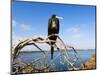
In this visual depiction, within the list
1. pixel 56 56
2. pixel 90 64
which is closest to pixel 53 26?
pixel 56 56

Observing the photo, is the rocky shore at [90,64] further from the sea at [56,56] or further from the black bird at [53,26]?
the black bird at [53,26]

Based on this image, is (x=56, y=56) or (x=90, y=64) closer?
(x=56, y=56)

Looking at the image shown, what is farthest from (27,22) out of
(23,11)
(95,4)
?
(95,4)

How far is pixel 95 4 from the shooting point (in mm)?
3338

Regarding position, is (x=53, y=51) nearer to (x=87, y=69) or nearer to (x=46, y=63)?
(x=46, y=63)

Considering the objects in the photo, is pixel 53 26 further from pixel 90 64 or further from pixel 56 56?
pixel 90 64

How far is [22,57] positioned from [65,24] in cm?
69

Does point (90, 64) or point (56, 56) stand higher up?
point (56, 56)

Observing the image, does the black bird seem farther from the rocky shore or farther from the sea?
the rocky shore

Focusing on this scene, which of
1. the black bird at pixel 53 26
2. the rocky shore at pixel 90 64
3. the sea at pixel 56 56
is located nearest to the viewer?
the sea at pixel 56 56

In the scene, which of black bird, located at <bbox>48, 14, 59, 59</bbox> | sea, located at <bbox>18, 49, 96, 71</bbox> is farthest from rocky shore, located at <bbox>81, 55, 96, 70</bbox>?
black bird, located at <bbox>48, 14, 59, 59</bbox>

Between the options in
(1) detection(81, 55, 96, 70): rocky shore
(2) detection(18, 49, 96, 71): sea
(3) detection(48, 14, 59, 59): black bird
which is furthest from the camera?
(1) detection(81, 55, 96, 70): rocky shore

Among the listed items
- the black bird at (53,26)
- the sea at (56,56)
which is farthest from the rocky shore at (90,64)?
the black bird at (53,26)

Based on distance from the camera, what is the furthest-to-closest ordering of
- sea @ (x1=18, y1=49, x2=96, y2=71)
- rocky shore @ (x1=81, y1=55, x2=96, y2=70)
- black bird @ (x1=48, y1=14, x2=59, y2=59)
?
rocky shore @ (x1=81, y1=55, x2=96, y2=70) < black bird @ (x1=48, y1=14, x2=59, y2=59) < sea @ (x1=18, y1=49, x2=96, y2=71)
